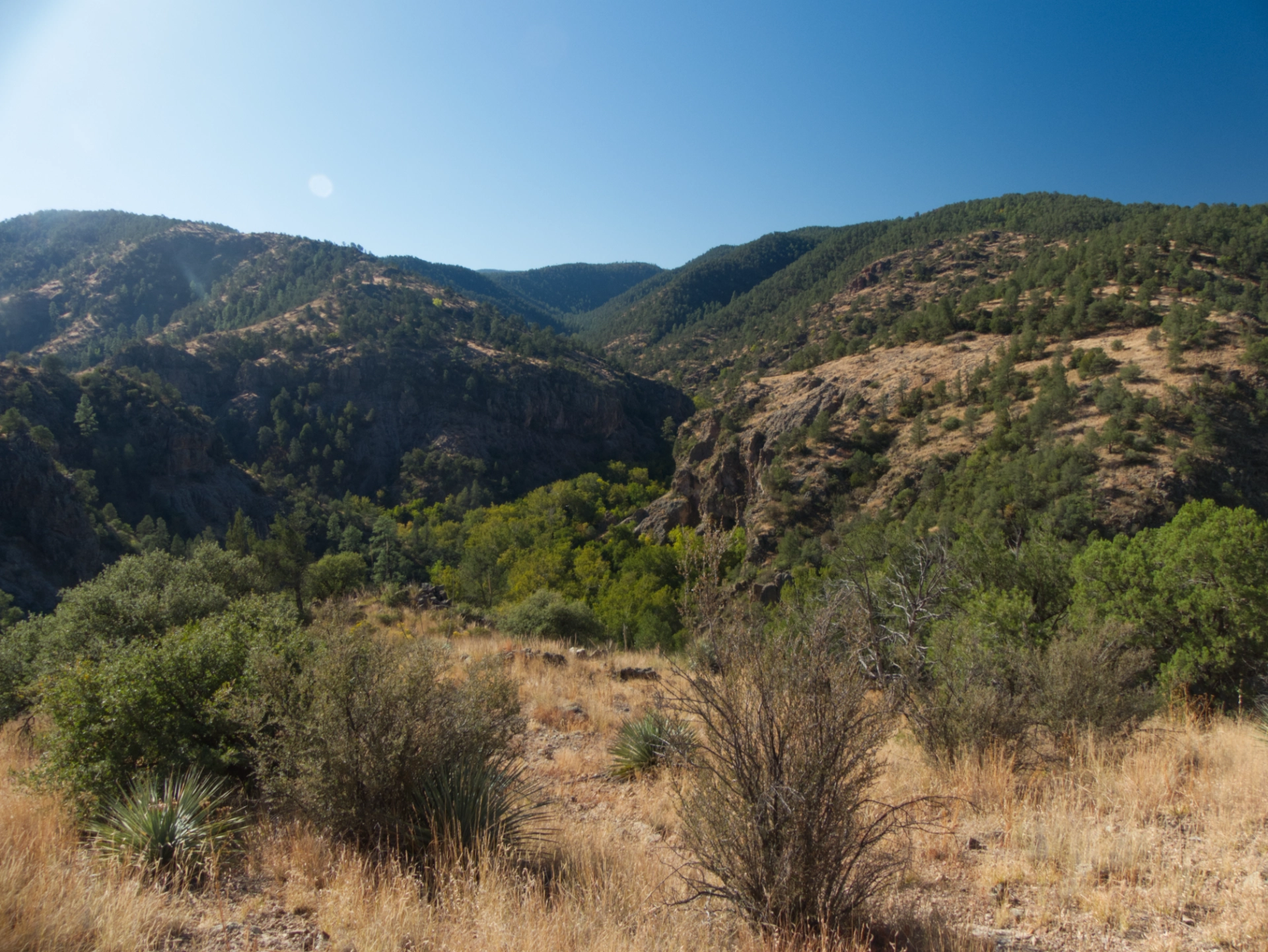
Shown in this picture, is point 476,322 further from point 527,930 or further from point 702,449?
point 527,930

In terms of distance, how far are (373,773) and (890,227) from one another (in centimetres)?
11424

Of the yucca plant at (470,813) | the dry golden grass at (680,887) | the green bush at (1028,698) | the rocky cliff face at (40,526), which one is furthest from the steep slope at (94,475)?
the green bush at (1028,698)

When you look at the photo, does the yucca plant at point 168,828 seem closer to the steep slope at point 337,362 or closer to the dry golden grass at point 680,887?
the dry golden grass at point 680,887

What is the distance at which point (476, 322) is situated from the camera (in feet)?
343

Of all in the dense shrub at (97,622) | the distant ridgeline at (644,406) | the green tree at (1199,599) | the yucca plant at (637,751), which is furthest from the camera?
the distant ridgeline at (644,406)

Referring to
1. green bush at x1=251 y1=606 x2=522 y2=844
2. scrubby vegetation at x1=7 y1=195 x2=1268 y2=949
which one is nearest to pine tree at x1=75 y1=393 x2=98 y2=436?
scrubby vegetation at x1=7 y1=195 x2=1268 y2=949

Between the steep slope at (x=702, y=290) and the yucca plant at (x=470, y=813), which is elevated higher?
the steep slope at (x=702, y=290)

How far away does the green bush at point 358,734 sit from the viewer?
3.73 m

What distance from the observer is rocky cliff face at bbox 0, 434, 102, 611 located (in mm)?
41188

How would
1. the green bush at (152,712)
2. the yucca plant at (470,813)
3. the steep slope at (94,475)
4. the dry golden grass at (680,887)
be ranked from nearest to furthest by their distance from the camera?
the dry golden grass at (680,887) < the yucca plant at (470,813) < the green bush at (152,712) < the steep slope at (94,475)

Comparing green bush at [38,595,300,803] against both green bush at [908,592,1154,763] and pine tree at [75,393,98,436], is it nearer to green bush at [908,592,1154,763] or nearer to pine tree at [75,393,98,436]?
green bush at [908,592,1154,763]

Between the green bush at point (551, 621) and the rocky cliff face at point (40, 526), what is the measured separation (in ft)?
143

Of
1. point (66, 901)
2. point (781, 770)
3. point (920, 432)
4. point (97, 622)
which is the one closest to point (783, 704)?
point (781, 770)

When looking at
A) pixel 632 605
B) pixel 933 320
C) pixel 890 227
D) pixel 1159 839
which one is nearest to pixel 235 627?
pixel 1159 839
